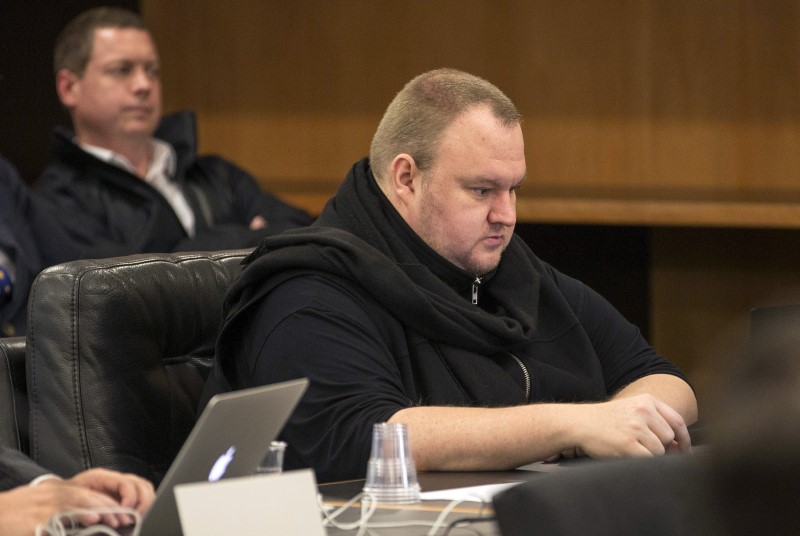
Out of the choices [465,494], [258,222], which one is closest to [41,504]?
[465,494]

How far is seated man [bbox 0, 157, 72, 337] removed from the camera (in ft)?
11.2

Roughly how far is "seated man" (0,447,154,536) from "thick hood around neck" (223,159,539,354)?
0.61 metres

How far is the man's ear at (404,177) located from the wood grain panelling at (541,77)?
237 centimetres

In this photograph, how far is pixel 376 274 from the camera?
1.98 metres

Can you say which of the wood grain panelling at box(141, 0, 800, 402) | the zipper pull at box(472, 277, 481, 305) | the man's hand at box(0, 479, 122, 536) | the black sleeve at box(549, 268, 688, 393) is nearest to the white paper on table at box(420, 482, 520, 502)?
the man's hand at box(0, 479, 122, 536)

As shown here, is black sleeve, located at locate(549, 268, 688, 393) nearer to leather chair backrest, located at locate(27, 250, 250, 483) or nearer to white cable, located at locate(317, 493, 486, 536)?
leather chair backrest, located at locate(27, 250, 250, 483)

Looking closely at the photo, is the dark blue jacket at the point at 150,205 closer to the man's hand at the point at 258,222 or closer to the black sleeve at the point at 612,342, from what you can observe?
the man's hand at the point at 258,222

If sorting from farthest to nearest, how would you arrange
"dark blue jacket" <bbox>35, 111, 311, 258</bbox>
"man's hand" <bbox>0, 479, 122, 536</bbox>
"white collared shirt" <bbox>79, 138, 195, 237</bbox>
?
"white collared shirt" <bbox>79, 138, 195, 237</bbox>
"dark blue jacket" <bbox>35, 111, 311, 258</bbox>
"man's hand" <bbox>0, 479, 122, 536</bbox>

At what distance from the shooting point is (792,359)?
22.6 inches

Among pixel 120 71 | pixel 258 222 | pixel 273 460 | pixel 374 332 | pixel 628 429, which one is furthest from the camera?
pixel 120 71

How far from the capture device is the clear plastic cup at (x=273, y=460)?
1.50 metres

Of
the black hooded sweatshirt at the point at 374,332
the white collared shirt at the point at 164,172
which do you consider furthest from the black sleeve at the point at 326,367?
the white collared shirt at the point at 164,172

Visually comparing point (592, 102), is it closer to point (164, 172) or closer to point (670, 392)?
point (164, 172)

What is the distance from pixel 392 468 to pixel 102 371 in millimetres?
666
